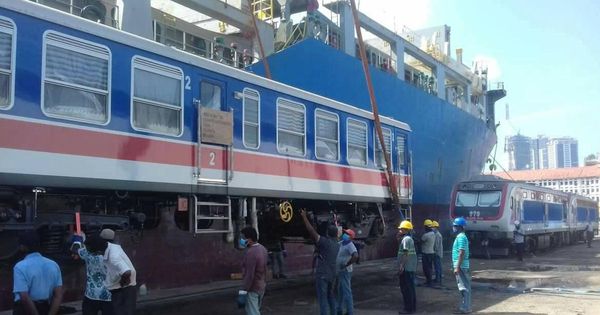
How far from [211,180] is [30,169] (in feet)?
8.69

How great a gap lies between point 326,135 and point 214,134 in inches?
124

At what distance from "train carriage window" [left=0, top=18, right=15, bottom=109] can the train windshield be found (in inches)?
779

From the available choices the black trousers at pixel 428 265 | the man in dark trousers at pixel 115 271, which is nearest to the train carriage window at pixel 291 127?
the man in dark trousers at pixel 115 271

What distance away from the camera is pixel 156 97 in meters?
7.38

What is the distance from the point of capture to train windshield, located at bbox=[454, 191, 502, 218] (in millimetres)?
22453

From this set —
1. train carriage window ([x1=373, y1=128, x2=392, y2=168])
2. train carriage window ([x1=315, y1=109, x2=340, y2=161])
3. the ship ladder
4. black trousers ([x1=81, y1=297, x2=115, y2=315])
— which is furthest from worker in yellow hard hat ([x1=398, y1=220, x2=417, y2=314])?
the ship ladder

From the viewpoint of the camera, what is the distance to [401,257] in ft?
31.8

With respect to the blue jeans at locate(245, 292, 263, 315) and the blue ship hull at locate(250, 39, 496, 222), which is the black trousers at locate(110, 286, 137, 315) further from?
the blue ship hull at locate(250, 39, 496, 222)

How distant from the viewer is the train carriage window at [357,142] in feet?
37.6

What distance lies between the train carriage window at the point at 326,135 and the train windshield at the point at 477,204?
13.5 m

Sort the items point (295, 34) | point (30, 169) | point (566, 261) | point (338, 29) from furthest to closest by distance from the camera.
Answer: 1. point (338, 29)
2. point (566, 261)
3. point (295, 34)
4. point (30, 169)

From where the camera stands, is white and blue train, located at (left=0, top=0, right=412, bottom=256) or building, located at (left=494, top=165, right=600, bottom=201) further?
→ building, located at (left=494, top=165, right=600, bottom=201)

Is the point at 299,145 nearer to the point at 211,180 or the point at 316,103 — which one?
the point at 316,103

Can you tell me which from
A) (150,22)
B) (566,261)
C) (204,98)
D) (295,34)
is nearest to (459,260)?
(204,98)
